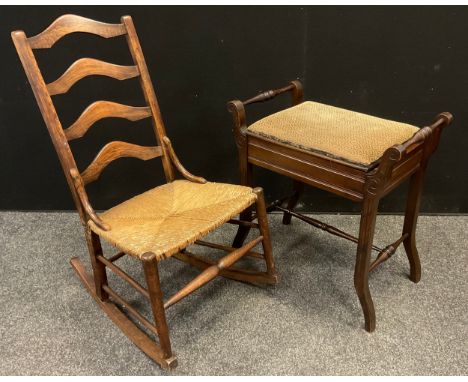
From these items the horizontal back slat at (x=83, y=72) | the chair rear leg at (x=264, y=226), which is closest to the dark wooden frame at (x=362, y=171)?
→ the chair rear leg at (x=264, y=226)

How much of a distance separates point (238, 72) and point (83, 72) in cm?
70

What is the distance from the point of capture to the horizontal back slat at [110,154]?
1.43 m

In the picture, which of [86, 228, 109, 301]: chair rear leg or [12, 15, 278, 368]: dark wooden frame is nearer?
[12, 15, 278, 368]: dark wooden frame

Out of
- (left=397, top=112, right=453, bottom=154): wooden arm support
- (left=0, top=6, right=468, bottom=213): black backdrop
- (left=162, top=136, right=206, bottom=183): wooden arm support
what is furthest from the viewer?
(left=0, top=6, right=468, bottom=213): black backdrop

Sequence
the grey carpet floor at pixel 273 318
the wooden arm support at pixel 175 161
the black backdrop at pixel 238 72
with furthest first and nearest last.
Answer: the black backdrop at pixel 238 72, the wooden arm support at pixel 175 161, the grey carpet floor at pixel 273 318

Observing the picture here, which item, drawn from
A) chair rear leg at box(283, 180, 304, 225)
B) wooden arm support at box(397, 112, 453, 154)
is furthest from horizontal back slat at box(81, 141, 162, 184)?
wooden arm support at box(397, 112, 453, 154)

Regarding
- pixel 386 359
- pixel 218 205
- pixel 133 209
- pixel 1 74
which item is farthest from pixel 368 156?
pixel 1 74

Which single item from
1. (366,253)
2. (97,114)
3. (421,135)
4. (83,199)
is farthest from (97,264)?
(421,135)

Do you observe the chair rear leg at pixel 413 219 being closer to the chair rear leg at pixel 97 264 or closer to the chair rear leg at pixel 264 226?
the chair rear leg at pixel 264 226

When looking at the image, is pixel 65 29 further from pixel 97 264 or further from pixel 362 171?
pixel 362 171

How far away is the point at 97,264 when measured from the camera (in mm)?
1532

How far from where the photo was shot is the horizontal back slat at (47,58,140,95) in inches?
53.2

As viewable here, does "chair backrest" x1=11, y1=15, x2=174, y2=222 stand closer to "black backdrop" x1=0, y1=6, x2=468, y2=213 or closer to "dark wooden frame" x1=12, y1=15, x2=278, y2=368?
"dark wooden frame" x1=12, y1=15, x2=278, y2=368

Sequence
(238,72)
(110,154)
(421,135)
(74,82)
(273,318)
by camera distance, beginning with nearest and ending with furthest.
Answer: (421,135) → (74,82) → (110,154) → (273,318) → (238,72)
